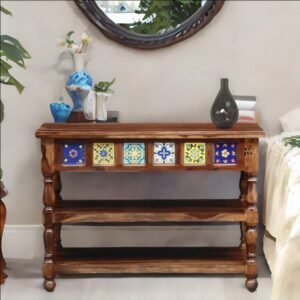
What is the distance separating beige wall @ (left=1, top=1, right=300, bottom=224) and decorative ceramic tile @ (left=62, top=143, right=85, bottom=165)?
475 mm

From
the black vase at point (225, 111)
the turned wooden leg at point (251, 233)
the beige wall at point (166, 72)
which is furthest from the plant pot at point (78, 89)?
the turned wooden leg at point (251, 233)

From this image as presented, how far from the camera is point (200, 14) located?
3.01 meters

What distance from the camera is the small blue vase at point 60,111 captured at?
9.39ft

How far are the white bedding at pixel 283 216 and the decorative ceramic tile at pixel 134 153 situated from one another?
1.89ft

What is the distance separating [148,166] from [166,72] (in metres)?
0.61

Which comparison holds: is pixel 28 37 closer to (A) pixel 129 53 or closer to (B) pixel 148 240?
(A) pixel 129 53

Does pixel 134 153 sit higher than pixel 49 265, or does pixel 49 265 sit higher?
pixel 134 153

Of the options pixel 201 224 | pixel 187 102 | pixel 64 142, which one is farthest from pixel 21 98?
pixel 201 224

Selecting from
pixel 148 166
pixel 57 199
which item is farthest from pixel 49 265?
pixel 148 166

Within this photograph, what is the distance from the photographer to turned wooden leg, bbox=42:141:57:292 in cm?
268

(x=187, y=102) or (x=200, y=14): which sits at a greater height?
(x=200, y=14)

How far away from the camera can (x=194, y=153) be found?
267 cm

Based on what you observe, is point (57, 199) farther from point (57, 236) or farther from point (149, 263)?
point (149, 263)

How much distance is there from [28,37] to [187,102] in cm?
83
